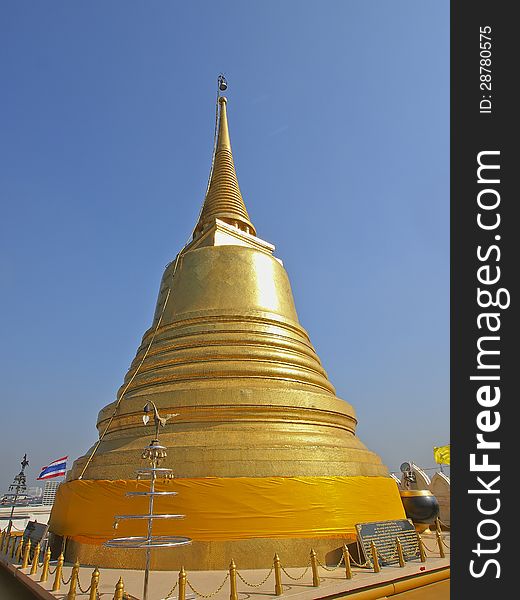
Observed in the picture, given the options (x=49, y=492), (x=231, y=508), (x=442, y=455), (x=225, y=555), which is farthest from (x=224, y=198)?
(x=49, y=492)

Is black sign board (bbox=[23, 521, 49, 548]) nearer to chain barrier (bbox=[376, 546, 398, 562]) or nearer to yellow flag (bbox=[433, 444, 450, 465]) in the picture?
chain barrier (bbox=[376, 546, 398, 562])

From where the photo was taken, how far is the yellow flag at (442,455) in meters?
23.5

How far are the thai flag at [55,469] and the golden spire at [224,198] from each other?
8.80m

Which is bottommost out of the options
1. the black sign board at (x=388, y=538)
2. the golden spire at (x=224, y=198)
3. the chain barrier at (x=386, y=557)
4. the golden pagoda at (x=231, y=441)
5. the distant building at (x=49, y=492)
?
the distant building at (x=49, y=492)

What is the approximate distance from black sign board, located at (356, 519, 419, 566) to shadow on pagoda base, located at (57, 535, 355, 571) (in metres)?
0.53

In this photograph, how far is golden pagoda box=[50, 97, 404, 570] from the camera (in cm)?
823

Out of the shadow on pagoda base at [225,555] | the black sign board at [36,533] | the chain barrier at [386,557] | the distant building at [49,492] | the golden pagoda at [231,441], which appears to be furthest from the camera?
the distant building at [49,492]

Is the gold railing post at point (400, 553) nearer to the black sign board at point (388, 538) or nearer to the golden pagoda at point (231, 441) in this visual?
the black sign board at point (388, 538)

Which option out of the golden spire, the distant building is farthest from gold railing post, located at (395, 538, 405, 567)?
the distant building

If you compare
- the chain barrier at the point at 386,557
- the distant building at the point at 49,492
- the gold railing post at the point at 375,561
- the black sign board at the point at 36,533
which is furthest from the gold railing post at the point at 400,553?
the distant building at the point at 49,492

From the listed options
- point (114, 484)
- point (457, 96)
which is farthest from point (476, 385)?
point (114, 484)

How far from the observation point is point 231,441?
9273mm

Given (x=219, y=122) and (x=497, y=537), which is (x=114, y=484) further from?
(x=219, y=122)

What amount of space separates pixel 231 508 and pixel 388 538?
3.00 metres
